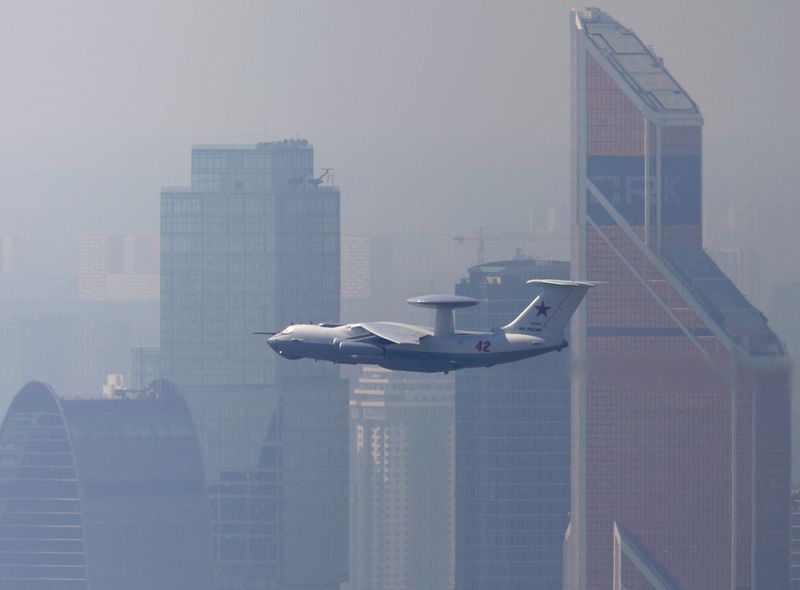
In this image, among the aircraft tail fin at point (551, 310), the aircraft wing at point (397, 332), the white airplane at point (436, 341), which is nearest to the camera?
the aircraft wing at point (397, 332)

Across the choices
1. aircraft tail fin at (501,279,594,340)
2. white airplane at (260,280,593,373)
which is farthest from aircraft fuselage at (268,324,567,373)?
aircraft tail fin at (501,279,594,340)

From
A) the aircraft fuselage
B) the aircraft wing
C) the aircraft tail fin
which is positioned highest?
the aircraft tail fin

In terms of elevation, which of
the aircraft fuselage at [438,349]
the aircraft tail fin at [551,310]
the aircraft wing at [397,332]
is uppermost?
the aircraft tail fin at [551,310]

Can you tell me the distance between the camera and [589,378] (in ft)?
374

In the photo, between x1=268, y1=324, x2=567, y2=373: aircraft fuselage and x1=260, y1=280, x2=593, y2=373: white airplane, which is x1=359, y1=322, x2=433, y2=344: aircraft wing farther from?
x1=268, y1=324, x2=567, y2=373: aircraft fuselage

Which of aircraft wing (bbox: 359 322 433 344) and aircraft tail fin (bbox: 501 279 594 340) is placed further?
aircraft tail fin (bbox: 501 279 594 340)

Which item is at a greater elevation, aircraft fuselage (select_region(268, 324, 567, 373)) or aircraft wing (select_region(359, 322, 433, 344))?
aircraft wing (select_region(359, 322, 433, 344))

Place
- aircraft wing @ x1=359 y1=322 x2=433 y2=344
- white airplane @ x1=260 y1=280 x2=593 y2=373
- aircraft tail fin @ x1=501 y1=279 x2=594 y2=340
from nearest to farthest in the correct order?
aircraft wing @ x1=359 y1=322 x2=433 y2=344
white airplane @ x1=260 y1=280 x2=593 y2=373
aircraft tail fin @ x1=501 y1=279 x2=594 y2=340

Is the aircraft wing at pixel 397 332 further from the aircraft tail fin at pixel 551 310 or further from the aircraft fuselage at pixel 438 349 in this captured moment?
the aircraft tail fin at pixel 551 310

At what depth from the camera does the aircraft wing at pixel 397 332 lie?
9462 centimetres

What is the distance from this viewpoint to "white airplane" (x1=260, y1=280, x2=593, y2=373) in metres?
95.2

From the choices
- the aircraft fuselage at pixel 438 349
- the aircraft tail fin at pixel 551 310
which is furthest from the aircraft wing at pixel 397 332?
the aircraft tail fin at pixel 551 310

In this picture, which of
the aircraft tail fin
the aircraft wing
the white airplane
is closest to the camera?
the aircraft wing

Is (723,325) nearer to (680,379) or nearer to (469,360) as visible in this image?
(680,379)
